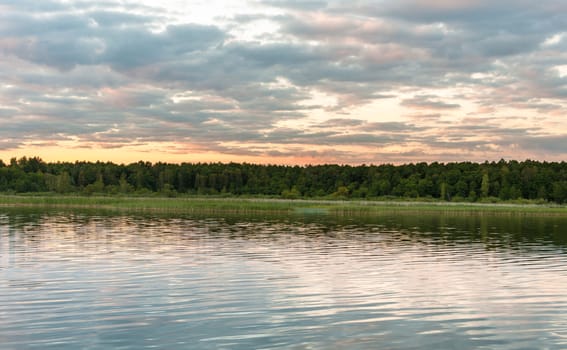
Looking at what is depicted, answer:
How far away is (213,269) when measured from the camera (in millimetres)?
35188

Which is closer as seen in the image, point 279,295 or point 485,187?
point 279,295

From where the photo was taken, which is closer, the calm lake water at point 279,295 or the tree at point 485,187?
the calm lake water at point 279,295

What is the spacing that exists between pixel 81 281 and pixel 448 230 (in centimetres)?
4921

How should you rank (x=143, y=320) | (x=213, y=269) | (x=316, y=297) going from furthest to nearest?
(x=213, y=269) → (x=316, y=297) → (x=143, y=320)

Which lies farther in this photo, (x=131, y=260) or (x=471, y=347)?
(x=131, y=260)

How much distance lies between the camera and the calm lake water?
19719 millimetres

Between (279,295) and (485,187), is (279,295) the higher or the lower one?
the lower one

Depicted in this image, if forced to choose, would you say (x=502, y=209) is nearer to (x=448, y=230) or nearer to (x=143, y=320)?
(x=448, y=230)

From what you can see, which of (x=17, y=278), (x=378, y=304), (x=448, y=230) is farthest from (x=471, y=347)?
(x=448, y=230)

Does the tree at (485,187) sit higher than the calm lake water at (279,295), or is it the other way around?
the tree at (485,187)

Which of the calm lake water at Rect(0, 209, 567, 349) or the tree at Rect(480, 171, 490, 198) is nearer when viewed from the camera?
the calm lake water at Rect(0, 209, 567, 349)

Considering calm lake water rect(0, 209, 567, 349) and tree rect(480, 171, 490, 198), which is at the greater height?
tree rect(480, 171, 490, 198)

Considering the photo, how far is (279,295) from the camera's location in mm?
26938

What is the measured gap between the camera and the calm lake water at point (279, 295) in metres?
19.7
